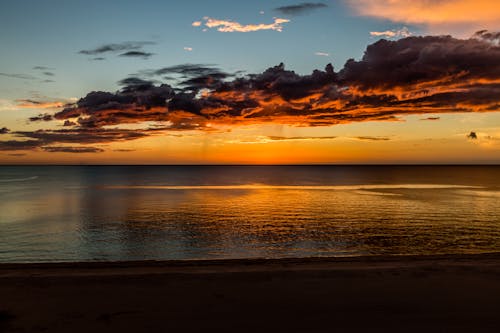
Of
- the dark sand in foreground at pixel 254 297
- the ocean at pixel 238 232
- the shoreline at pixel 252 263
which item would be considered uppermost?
the dark sand in foreground at pixel 254 297

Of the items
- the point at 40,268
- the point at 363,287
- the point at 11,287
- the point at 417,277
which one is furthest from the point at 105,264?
the point at 417,277

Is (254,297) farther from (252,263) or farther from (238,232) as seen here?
(238,232)

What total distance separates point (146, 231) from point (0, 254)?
11.9 meters

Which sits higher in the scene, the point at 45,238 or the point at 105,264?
the point at 105,264

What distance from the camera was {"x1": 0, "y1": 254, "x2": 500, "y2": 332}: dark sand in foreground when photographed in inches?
376

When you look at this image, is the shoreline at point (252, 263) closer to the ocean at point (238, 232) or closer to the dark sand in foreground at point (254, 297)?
the dark sand in foreground at point (254, 297)

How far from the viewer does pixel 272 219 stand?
4397 cm

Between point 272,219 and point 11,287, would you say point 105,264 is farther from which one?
point 272,219

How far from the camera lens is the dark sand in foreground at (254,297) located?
31.3 feet

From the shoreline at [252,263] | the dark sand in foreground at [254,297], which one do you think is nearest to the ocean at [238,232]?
the shoreline at [252,263]

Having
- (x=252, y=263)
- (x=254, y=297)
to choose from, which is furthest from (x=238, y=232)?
(x=254, y=297)

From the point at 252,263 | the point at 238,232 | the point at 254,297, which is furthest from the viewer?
the point at 238,232

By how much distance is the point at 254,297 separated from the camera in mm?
11680

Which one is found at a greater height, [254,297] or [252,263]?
[254,297]
